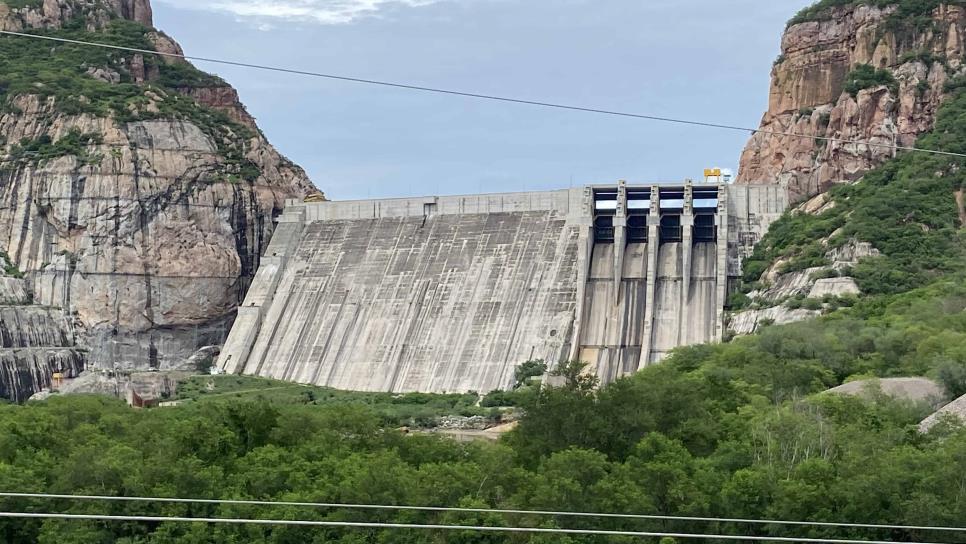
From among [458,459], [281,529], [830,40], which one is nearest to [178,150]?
[830,40]

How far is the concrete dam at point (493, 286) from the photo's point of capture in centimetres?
11125

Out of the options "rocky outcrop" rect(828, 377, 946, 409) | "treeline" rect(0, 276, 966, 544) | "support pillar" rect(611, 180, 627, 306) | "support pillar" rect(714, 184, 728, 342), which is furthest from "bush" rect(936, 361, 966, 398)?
"support pillar" rect(611, 180, 627, 306)

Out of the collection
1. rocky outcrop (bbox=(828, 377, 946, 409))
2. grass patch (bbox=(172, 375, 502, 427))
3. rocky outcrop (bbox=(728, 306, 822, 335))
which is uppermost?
rocky outcrop (bbox=(728, 306, 822, 335))

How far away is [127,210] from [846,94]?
44.0m

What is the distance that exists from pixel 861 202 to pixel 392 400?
2851cm

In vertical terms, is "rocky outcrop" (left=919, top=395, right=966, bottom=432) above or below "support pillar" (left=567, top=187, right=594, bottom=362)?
below

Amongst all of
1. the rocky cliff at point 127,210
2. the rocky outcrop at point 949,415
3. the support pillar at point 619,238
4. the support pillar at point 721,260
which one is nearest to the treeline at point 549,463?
the rocky outcrop at point 949,415

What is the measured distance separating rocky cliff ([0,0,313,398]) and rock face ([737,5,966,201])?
33.2m

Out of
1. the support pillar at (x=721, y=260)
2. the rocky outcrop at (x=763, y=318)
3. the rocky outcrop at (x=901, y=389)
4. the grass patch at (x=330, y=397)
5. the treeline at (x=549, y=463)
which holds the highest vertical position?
the support pillar at (x=721, y=260)

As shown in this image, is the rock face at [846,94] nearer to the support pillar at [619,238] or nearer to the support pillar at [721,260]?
the support pillar at [721,260]

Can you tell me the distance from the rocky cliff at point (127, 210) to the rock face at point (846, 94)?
33229 millimetres

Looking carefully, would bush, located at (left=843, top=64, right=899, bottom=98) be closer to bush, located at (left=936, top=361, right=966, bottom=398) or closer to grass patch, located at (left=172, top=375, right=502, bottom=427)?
grass patch, located at (left=172, top=375, right=502, bottom=427)

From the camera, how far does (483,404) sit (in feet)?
351

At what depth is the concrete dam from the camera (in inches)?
4380
